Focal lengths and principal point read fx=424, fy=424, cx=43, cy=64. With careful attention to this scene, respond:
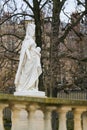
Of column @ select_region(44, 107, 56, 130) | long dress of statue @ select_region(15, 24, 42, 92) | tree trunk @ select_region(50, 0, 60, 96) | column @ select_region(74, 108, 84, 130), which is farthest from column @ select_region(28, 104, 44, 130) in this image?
tree trunk @ select_region(50, 0, 60, 96)

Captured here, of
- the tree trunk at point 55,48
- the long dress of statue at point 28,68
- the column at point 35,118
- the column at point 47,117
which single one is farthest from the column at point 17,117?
the tree trunk at point 55,48

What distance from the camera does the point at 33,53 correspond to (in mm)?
9188

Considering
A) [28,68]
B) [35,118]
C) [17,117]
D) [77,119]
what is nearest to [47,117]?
[35,118]

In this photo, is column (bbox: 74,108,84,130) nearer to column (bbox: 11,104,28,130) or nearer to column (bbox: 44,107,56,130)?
column (bbox: 44,107,56,130)

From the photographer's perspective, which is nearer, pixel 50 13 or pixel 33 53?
pixel 33 53

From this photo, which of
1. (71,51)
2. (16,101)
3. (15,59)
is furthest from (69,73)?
(16,101)

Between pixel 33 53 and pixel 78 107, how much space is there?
2.08 metres

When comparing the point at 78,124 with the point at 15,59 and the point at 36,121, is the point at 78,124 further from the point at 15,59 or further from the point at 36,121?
the point at 15,59

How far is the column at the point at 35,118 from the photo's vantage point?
22.5ft

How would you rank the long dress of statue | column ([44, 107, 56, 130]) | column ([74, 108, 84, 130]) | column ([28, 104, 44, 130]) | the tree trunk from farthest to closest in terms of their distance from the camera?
the tree trunk < the long dress of statue < column ([74, 108, 84, 130]) < column ([44, 107, 56, 130]) < column ([28, 104, 44, 130])

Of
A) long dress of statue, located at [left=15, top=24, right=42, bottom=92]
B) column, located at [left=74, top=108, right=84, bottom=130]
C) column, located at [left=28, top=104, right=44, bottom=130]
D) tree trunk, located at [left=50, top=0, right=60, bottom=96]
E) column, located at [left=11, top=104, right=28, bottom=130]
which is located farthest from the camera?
tree trunk, located at [left=50, top=0, right=60, bottom=96]

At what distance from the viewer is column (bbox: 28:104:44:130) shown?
22.5ft

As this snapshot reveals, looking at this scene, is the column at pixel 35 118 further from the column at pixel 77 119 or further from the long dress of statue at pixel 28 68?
the long dress of statue at pixel 28 68

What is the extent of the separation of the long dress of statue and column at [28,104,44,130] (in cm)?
139
